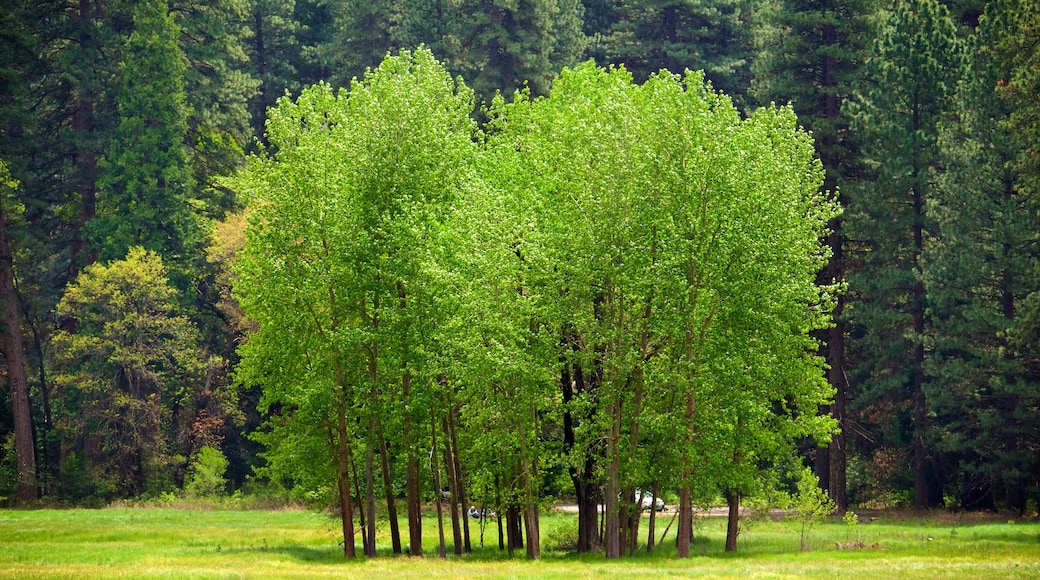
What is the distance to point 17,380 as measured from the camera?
232 ft

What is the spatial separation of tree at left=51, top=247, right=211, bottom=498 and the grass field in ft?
28.3

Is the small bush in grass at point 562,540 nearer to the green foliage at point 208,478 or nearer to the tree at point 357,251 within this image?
the tree at point 357,251

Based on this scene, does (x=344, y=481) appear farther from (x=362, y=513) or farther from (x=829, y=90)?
(x=829, y=90)

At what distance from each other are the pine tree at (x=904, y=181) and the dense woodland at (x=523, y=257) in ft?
0.58

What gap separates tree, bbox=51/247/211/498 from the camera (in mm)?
71438

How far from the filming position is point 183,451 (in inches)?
3004

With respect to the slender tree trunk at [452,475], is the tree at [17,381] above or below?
above

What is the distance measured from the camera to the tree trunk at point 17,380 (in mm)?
69875

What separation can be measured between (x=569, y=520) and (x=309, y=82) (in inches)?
2086

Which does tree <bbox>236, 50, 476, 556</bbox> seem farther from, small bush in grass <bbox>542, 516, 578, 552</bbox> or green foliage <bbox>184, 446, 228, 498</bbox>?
green foliage <bbox>184, 446, 228, 498</bbox>

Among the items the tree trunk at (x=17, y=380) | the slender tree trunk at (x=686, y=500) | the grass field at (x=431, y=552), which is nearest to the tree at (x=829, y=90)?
the grass field at (x=431, y=552)

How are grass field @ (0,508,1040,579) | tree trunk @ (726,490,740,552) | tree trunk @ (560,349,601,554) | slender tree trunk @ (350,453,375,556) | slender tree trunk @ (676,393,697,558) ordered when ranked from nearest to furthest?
grass field @ (0,508,1040,579)
slender tree trunk @ (676,393,697,558)
tree trunk @ (560,349,601,554)
slender tree trunk @ (350,453,375,556)
tree trunk @ (726,490,740,552)

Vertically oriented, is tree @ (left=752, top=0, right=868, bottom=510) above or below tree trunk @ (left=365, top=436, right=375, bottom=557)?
above

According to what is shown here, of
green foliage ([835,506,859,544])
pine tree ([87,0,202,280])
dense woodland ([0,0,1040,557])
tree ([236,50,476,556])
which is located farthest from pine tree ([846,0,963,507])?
pine tree ([87,0,202,280])
